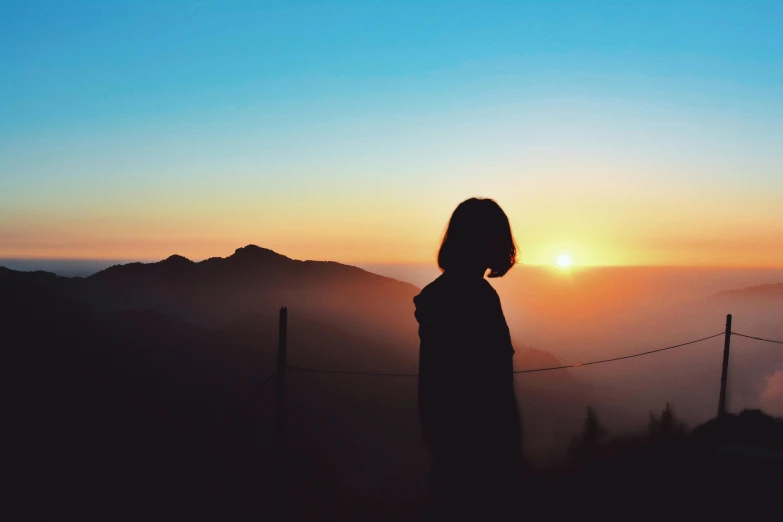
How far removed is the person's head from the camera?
2.51 meters

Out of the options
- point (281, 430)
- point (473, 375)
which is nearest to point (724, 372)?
point (281, 430)

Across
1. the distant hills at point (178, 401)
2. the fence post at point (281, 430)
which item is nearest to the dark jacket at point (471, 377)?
the fence post at point (281, 430)

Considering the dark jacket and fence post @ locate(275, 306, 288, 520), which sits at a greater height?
the dark jacket

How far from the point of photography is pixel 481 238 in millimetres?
2506

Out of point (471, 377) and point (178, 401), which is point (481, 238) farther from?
point (178, 401)

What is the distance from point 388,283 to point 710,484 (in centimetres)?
16143

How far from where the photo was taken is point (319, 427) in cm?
6028

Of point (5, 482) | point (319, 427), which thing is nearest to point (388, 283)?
point (319, 427)

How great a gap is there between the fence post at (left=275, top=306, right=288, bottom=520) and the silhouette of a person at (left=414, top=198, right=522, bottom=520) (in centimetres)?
672

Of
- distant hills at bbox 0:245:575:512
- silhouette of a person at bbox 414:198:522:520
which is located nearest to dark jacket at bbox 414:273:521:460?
silhouette of a person at bbox 414:198:522:520

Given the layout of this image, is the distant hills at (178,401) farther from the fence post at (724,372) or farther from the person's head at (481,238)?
the person's head at (481,238)

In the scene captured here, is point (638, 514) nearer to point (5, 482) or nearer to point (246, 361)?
point (5, 482)

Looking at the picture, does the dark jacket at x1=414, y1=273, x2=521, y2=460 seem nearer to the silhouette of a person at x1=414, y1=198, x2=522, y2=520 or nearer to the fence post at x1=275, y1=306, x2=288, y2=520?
the silhouette of a person at x1=414, y1=198, x2=522, y2=520

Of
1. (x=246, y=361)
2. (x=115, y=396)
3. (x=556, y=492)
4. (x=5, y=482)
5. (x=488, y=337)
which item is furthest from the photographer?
(x=246, y=361)
